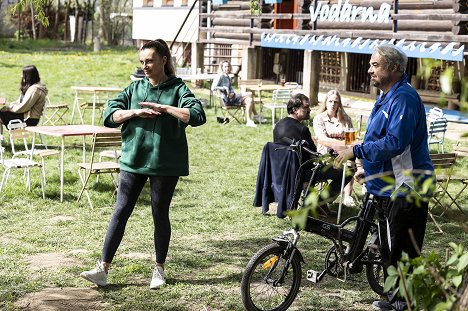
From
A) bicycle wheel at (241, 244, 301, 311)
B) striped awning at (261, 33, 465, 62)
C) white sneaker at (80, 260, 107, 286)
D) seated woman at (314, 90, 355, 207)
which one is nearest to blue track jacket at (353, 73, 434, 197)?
bicycle wheel at (241, 244, 301, 311)

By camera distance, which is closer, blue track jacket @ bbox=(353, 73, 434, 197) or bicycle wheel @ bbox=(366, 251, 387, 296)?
blue track jacket @ bbox=(353, 73, 434, 197)

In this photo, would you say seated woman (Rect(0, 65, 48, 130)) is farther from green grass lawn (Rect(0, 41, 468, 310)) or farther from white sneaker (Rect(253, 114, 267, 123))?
white sneaker (Rect(253, 114, 267, 123))

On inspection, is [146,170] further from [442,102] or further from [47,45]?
[47,45]

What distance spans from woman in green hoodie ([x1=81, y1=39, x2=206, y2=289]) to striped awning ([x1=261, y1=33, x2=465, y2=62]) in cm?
960

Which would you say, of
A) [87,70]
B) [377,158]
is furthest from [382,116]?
[87,70]

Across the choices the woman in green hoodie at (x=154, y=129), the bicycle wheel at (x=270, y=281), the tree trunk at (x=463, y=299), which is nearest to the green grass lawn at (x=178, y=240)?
the bicycle wheel at (x=270, y=281)

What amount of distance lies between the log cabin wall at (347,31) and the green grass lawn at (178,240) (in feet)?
15.6

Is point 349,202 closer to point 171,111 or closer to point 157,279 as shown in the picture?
point 157,279

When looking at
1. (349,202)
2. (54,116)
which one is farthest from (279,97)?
(349,202)

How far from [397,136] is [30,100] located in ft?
26.1

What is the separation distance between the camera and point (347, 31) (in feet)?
62.0

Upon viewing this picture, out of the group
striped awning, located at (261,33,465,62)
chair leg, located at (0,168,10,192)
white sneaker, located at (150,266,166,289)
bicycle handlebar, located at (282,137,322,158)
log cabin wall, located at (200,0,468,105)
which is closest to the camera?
bicycle handlebar, located at (282,137,322,158)

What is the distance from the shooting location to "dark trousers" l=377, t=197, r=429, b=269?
5137 millimetres

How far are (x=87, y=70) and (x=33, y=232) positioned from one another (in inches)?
822
